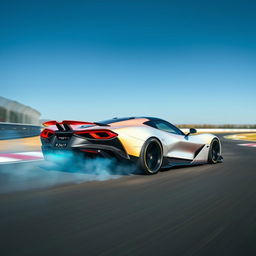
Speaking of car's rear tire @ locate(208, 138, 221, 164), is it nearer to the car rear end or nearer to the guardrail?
the car rear end

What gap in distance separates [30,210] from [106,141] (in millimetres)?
2330

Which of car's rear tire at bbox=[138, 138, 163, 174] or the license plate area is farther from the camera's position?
car's rear tire at bbox=[138, 138, 163, 174]

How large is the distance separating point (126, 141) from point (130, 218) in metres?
2.65

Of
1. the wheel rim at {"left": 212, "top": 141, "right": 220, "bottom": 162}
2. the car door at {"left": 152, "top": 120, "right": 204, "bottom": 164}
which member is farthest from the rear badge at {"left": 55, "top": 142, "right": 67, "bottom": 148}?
the wheel rim at {"left": 212, "top": 141, "right": 220, "bottom": 162}

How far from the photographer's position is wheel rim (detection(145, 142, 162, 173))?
6.40 metres

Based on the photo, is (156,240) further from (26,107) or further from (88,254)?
(26,107)

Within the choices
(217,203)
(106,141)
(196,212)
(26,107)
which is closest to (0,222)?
(196,212)

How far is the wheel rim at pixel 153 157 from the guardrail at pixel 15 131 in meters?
14.2

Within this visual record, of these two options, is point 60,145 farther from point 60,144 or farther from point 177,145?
point 177,145

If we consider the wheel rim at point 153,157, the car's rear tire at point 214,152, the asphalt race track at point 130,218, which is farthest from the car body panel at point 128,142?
the car's rear tire at point 214,152

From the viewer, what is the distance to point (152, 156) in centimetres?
656

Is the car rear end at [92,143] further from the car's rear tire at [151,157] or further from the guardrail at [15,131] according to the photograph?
the guardrail at [15,131]

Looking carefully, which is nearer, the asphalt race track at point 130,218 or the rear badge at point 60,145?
the asphalt race track at point 130,218

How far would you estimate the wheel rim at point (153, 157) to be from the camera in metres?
6.40
